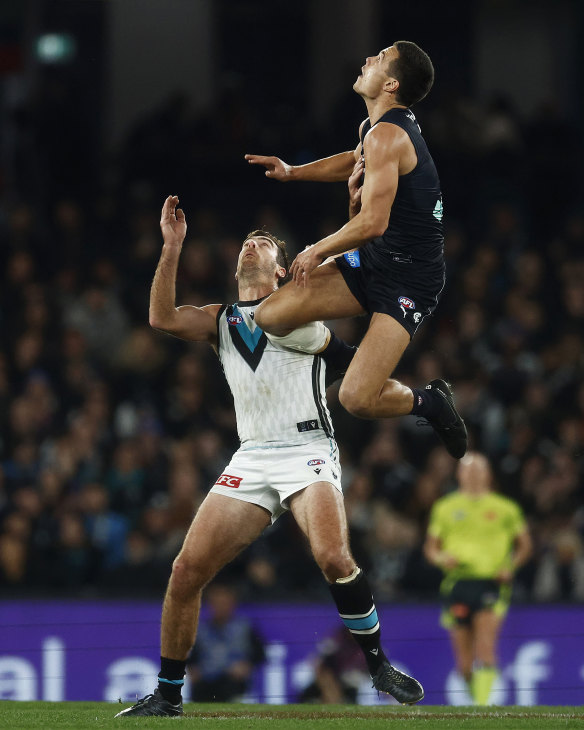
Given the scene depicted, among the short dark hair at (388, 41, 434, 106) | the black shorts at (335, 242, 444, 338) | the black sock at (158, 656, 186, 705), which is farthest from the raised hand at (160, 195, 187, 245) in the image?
the black sock at (158, 656, 186, 705)

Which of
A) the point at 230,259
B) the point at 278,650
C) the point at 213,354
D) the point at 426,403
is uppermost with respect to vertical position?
the point at 230,259

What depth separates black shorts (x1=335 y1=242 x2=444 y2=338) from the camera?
738 cm

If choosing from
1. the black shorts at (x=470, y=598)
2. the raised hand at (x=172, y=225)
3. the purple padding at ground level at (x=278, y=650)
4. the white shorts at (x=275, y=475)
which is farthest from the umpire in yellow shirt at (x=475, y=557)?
the raised hand at (x=172, y=225)

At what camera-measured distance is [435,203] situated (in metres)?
7.50

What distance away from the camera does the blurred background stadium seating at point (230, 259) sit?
12.6 meters

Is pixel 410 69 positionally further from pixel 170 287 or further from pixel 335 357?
pixel 170 287

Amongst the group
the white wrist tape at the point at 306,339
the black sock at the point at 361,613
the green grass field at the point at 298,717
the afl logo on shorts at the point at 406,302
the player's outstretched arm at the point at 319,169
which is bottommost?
the green grass field at the point at 298,717

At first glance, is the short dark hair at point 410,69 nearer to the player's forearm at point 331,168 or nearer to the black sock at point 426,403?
the player's forearm at point 331,168

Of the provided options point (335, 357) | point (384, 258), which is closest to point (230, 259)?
point (335, 357)

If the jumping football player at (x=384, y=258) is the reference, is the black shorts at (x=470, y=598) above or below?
below

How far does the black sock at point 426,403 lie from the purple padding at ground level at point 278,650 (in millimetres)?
4251

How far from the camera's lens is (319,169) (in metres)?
8.12

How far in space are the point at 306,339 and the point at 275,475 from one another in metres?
0.79

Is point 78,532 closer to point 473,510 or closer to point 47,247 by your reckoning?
point 473,510
